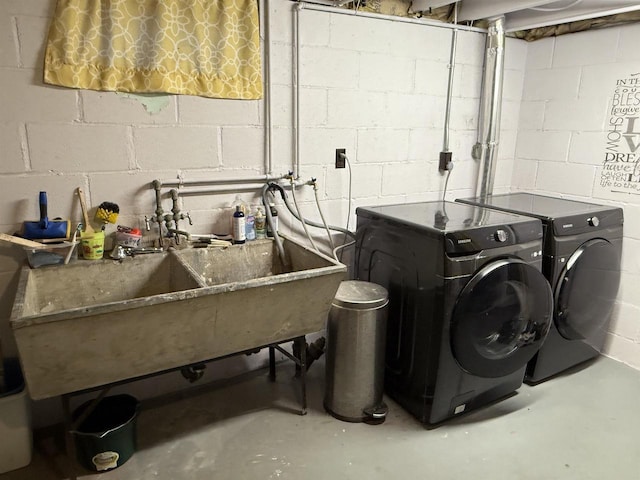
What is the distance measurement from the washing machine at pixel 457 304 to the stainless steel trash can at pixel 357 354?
0.13m

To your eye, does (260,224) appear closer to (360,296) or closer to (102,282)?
(360,296)

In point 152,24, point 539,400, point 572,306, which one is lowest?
point 539,400

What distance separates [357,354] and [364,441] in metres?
0.37

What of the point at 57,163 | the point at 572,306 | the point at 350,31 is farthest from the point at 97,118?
the point at 572,306

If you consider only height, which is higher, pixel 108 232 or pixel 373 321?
pixel 108 232

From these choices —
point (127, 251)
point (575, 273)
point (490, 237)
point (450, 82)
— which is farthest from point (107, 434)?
point (450, 82)

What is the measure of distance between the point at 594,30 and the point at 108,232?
280cm

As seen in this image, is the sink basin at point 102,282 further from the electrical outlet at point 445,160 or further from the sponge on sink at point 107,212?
the electrical outlet at point 445,160

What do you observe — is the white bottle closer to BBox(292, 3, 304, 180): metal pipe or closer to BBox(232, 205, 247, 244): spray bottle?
BBox(232, 205, 247, 244): spray bottle

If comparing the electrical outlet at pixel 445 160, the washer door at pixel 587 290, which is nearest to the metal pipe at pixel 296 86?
the electrical outlet at pixel 445 160

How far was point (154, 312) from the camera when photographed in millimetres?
1531

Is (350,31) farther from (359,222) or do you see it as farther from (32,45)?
(32,45)

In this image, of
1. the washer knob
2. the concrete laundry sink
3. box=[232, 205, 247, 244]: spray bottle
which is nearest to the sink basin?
the concrete laundry sink

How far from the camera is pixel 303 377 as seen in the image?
212 centimetres
